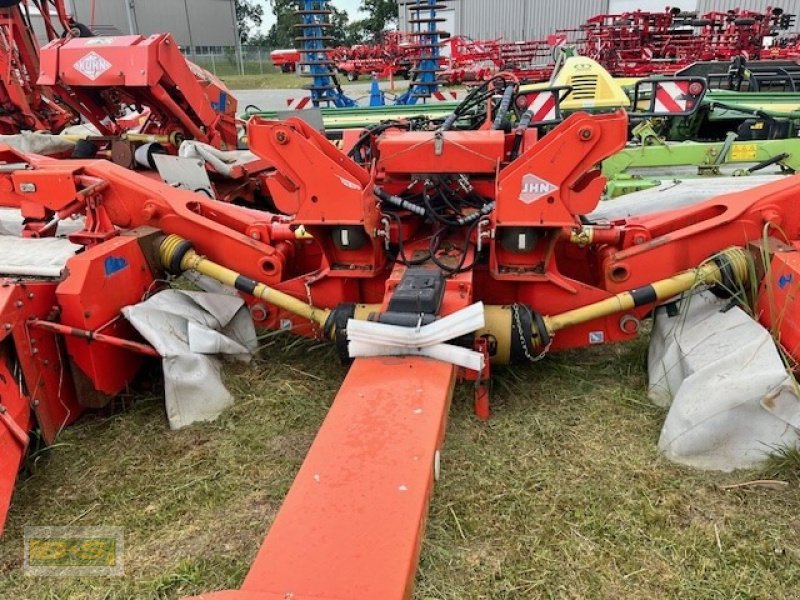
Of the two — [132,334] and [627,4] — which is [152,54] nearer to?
[132,334]

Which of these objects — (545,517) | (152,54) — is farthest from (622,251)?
(152,54)

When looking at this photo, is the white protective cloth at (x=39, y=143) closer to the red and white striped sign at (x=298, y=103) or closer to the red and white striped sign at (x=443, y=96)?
the red and white striped sign at (x=298, y=103)

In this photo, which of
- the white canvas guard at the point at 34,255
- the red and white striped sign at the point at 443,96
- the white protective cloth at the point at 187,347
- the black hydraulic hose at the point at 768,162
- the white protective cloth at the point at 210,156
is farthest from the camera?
the red and white striped sign at the point at 443,96

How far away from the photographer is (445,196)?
3379 mm

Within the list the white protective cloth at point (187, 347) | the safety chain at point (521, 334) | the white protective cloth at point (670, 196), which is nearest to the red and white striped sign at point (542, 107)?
the white protective cloth at point (670, 196)

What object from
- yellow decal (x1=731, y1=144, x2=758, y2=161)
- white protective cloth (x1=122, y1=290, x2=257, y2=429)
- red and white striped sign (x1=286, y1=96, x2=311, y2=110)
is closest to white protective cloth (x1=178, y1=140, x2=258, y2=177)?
white protective cloth (x1=122, y1=290, x2=257, y2=429)

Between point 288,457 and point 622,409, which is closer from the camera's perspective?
point 288,457

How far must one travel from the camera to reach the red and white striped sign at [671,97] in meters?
5.51

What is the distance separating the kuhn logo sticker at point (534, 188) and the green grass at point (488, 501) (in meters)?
0.91

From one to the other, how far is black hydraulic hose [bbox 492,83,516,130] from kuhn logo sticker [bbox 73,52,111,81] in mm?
3026

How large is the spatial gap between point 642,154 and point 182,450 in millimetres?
4318

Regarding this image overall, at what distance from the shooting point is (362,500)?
181 centimetres

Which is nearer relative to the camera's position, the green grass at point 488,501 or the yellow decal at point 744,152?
the green grass at point 488,501

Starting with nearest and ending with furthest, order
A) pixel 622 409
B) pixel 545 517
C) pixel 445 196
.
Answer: pixel 545 517, pixel 622 409, pixel 445 196
